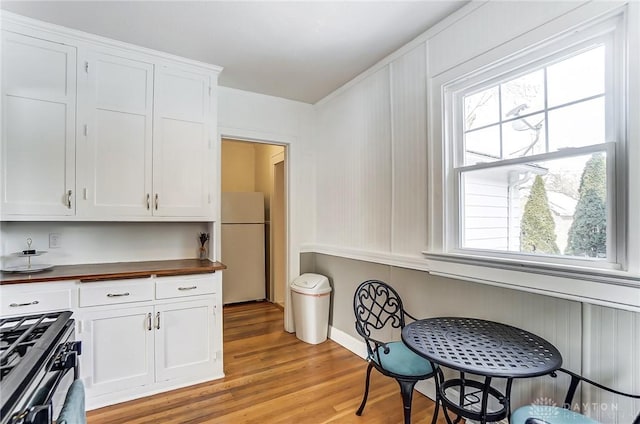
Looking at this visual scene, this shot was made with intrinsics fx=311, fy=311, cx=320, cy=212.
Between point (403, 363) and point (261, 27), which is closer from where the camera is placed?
point (403, 363)

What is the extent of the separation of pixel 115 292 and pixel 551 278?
8.96 ft

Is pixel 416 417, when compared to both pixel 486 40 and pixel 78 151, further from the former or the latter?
pixel 78 151

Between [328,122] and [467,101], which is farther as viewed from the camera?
[328,122]

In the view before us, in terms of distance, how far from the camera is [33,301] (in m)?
1.99

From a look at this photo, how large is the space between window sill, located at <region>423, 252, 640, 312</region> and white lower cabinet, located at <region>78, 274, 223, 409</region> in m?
1.89

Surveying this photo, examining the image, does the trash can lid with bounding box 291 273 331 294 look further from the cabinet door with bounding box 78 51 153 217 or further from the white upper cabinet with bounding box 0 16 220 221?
the cabinet door with bounding box 78 51 153 217

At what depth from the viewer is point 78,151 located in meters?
2.33

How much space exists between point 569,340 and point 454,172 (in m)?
1.15

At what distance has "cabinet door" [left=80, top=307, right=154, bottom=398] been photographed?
2.15 m

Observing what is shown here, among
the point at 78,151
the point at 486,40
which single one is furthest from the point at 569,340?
the point at 78,151

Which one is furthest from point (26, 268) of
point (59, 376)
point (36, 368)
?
point (36, 368)

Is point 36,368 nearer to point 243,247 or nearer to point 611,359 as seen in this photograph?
point 611,359

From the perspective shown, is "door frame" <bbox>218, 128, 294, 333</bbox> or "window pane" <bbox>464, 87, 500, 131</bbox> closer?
"window pane" <bbox>464, 87, 500, 131</bbox>

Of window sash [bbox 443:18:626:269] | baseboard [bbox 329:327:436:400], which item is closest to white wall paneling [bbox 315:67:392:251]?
window sash [bbox 443:18:626:269]
